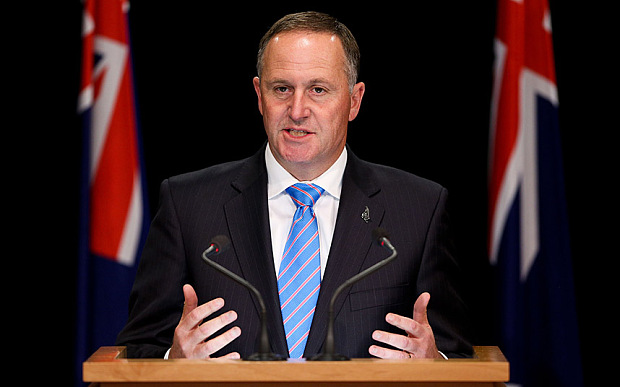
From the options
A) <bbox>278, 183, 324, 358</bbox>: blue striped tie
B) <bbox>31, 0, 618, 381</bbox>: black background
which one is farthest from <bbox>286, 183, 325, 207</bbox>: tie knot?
<bbox>31, 0, 618, 381</bbox>: black background

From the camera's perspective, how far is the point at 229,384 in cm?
164

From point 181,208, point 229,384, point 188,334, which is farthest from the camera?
point 181,208

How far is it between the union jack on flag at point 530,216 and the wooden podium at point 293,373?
192 cm

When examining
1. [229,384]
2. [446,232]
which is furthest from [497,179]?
[229,384]

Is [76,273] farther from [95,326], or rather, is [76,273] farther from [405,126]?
[405,126]

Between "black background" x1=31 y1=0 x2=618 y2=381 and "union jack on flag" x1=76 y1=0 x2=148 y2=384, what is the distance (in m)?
0.19

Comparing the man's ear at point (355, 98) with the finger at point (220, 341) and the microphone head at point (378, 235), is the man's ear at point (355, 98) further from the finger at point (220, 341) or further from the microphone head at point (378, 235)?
the finger at point (220, 341)

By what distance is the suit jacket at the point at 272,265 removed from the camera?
2.32m

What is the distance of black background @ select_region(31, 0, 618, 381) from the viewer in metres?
3.70

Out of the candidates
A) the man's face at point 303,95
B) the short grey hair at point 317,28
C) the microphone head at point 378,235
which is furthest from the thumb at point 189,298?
the short grey hair at point 317,28

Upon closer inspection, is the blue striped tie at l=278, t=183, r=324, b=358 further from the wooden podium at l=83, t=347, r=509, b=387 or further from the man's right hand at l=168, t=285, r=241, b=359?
the wooden podium at l=83, t=347, r=509, b=387

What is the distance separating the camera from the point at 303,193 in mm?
2477

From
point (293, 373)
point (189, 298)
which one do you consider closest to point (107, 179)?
point (189, 298)

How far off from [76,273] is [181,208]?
55.2 inches
